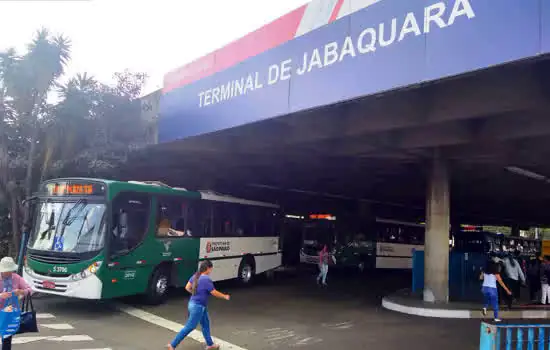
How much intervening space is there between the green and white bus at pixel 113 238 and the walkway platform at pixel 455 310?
19.6 ft

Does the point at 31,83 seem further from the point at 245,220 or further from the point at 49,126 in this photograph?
the point at 245,220

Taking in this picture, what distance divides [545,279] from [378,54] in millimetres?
10178

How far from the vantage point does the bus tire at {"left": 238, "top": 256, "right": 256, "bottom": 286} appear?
17.9m

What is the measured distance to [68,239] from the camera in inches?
458

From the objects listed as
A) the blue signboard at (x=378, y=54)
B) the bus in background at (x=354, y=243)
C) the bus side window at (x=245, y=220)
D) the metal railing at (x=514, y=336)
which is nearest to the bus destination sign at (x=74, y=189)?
the blue signboard at (x=378, y=54)

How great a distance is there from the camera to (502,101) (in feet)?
32.9

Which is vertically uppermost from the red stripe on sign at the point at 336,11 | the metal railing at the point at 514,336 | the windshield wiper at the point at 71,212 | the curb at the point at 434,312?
the red stripe on sign at the point at 336,11

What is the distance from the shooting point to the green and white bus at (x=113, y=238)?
11.3 meters

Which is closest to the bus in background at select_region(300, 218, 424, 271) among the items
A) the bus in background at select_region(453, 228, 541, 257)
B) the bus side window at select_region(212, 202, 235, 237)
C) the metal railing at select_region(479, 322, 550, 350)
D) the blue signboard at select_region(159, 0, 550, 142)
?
the bus in background at select_region(453, 228, 541, 257)

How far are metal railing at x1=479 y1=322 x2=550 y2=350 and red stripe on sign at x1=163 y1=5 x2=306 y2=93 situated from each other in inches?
333

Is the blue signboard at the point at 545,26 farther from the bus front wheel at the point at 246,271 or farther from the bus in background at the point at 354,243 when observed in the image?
the bus in background at the point at 354,243

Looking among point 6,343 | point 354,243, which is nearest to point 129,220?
point 6,343

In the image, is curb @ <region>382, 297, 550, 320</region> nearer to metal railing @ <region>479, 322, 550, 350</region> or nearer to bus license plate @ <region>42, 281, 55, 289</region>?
metal railing @ <region>479, 322, 550, 350</region>

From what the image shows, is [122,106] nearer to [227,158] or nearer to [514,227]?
[227,158]
